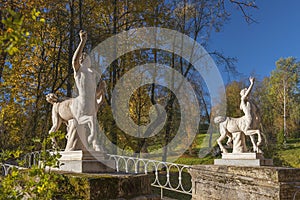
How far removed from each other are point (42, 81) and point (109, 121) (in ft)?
14.3

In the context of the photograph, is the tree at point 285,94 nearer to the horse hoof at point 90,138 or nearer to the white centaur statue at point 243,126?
the white centaur statue at point 243,126

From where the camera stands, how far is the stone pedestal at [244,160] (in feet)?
27.5

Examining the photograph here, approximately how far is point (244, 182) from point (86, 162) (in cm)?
471

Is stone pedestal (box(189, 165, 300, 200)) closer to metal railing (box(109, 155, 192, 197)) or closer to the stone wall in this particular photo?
metal railing (box(109, 155, 192, 197))

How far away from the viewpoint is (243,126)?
30.4 feet

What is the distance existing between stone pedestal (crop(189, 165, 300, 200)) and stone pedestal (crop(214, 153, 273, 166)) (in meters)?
0.37

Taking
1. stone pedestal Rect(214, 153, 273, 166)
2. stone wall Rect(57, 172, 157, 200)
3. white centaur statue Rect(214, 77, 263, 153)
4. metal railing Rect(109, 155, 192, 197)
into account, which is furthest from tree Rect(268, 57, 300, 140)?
stone wall Rect(57, 172, 157, 200)

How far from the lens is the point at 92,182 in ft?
12.7

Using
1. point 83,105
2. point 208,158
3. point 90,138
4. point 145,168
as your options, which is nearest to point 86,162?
point 90,138

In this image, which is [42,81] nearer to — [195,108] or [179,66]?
[179,66]

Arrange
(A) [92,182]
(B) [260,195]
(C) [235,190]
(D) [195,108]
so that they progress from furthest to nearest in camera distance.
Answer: (D) [195,108], (C) [235,190], (B) [260,195], (A) [92,182]

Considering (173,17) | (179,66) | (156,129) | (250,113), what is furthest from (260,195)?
(173,17)

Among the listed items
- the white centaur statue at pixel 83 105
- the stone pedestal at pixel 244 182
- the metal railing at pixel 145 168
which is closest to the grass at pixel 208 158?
the metal railing at pixel 145 168

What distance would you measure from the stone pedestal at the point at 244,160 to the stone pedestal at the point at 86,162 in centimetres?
471
